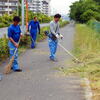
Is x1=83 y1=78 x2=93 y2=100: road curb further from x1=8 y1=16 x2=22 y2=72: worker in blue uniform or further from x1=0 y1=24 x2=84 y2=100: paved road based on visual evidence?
x1=8 y1=16 x2=22 y2=72: worker in blue uniform

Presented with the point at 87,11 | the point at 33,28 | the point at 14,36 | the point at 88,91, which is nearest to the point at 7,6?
the point at 87,11

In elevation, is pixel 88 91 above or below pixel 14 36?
below

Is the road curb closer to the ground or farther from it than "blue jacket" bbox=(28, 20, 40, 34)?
closer to the ground

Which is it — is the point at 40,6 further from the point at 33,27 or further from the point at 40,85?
the point at 40,85

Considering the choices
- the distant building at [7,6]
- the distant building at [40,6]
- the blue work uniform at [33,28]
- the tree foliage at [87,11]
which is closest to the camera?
the blue work uniform at [33,28]

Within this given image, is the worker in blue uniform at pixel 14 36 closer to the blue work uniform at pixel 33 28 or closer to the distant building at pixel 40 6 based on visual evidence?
the blue work uniform at pixel 33 28

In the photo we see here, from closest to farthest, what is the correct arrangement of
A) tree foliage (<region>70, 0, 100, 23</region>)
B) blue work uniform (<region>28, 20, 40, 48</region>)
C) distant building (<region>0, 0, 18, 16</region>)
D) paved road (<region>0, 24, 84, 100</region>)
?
paved road (<region>0, 24, 84, 100</region>) < blue work uniform (<region>28, 20, 40, 48</region>) < tree foliage (<region>70, 0, 100, 23</region>) < distant building (<region>0, 0, 18, 16</region>)

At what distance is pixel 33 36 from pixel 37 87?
8832mm

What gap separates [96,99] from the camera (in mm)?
6305

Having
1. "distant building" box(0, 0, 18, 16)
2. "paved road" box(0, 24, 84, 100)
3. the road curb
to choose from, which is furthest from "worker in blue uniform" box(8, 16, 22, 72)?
"distant building" box(0, 0, 18, 16)

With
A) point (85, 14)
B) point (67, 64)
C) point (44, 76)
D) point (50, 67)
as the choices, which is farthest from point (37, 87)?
point (85, 14)

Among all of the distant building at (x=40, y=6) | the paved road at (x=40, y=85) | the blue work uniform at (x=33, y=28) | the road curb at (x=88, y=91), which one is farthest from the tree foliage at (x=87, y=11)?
the distant building at (x=40, y=6)

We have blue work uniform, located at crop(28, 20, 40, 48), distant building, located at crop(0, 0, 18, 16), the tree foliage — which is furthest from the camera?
distant building, located at crop(0, 0, 18, 16)

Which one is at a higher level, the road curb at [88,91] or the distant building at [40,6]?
the road curb at [88,91]
